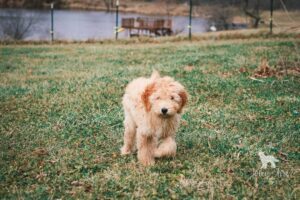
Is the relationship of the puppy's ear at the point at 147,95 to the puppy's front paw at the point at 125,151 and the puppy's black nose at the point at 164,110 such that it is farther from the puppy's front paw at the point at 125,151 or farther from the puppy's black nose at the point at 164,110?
the puppy's front paw at the point at 125,151

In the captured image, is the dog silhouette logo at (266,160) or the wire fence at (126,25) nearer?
the dog silhouette logo at (266,160)

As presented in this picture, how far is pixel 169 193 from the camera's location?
5301 mm

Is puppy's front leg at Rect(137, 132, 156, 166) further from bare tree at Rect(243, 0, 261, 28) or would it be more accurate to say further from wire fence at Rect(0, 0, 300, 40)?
bare tree at Rect(243, 0, 261, 28)

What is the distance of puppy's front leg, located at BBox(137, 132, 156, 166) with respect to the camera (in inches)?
238

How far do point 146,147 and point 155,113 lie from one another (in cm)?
56

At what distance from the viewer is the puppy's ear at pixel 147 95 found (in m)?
5.82


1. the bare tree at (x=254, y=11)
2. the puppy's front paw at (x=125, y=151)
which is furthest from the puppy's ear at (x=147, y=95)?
the bare tree at (x=254, y=11)

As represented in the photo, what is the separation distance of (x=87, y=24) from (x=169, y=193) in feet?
116

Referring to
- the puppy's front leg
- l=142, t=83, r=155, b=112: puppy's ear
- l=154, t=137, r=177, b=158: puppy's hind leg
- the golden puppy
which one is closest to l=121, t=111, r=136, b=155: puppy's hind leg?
the golden puppy

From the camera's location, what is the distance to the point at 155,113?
18.9 ft

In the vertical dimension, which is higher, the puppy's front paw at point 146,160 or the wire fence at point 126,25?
the wire fence at point 126,25

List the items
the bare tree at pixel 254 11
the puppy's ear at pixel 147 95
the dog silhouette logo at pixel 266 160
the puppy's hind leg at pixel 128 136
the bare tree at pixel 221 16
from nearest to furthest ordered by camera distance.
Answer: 1. the puppy's ear at pixel 147 95
2. the dog silhouette logo at pixel 266 160
3. the puppy's hind leg at pixel 128 136
4. the bare tree at pixel 254 11
5. the bare tree at pixel 221 16

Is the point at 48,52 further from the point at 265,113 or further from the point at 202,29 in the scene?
the point at 202,29

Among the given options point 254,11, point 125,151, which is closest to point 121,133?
point 125,151
